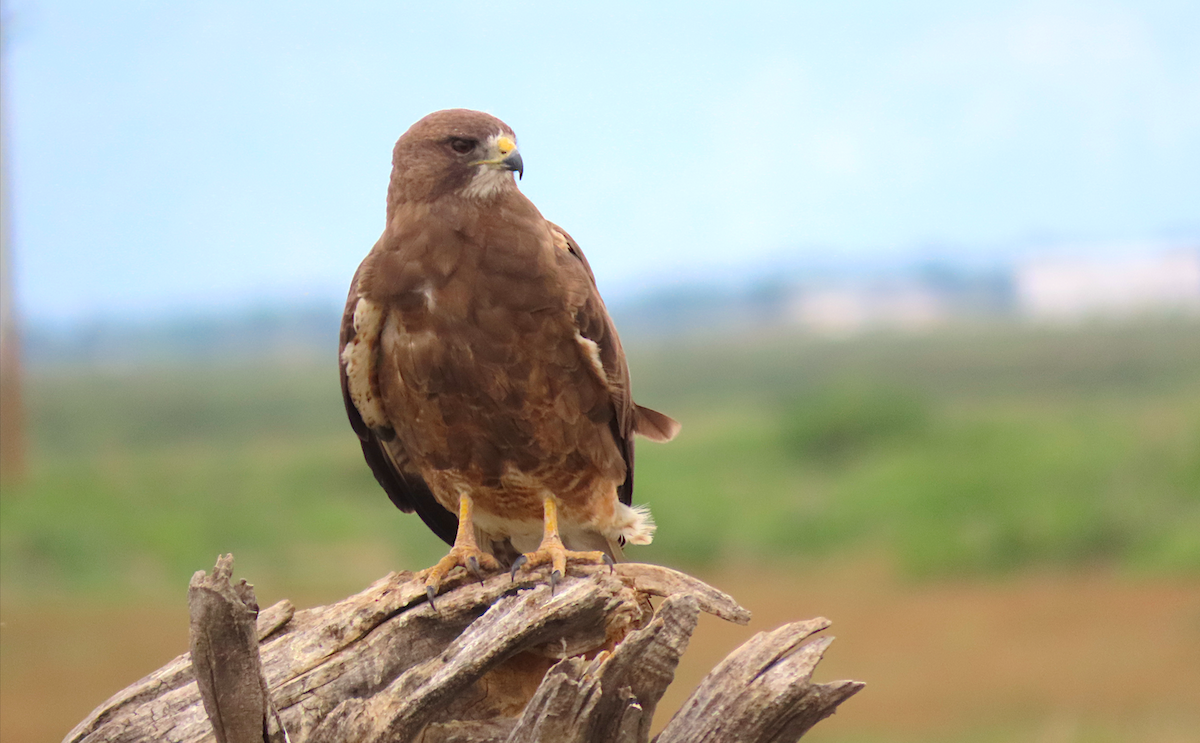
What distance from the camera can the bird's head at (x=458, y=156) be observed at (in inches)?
124

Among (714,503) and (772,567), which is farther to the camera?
(714,503)

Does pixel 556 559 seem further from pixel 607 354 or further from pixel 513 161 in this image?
pixel 513 161

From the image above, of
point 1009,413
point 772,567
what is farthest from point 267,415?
point 1009,413

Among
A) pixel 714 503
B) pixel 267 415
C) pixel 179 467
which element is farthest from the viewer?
pixel 267 415

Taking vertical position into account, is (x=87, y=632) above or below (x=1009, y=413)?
below

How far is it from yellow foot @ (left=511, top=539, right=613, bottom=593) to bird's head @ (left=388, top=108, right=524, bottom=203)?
105 cm

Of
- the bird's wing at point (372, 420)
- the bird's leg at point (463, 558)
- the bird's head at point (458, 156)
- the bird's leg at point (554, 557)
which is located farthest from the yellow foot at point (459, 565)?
the bird's head at point (458, 156)

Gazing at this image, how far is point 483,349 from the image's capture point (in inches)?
→ 125

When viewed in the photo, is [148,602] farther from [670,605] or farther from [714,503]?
[670,605]

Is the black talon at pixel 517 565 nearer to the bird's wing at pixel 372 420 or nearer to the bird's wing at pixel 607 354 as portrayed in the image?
the bird's wing at pixel 607 354

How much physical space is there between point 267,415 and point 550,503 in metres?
17.7

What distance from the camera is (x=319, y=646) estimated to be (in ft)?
10.1

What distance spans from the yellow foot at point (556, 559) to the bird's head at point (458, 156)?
105 centimetres

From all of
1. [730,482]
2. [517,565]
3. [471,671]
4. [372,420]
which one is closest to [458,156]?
[372,420]
